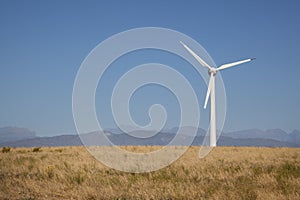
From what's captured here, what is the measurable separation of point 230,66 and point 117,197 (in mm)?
44999

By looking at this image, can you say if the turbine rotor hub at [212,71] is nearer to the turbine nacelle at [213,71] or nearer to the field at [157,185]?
the turbine nacelle at [213,71]

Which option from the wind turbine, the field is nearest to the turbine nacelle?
the wind turbine

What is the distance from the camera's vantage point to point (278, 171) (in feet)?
68.5

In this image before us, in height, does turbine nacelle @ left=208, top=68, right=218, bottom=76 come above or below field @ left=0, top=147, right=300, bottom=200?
above

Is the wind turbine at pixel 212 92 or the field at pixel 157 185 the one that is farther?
the wind turbine at pixel 212 92

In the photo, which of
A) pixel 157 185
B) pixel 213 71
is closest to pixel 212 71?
pixel 213 71

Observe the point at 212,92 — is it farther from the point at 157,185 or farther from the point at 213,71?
the point at 157,185

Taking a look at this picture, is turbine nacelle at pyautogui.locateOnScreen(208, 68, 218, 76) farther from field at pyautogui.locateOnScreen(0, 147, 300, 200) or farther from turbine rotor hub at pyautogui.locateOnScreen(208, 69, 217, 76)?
field at pyautogui.locateOnScreen(0, 147, 300, 200)

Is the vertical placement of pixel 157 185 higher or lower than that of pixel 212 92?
lower

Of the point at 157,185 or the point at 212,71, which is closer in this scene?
the point at 157,185

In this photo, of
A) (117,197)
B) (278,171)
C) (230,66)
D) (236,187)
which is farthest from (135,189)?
(230,66)

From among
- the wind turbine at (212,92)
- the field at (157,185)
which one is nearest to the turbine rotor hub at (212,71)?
the wind turbine at (212,92)

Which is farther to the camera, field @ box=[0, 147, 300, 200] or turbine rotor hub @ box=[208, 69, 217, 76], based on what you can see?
turbine rotor hub @ box=[208, 69, 217, 76]

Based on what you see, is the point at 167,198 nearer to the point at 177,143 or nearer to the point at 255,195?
the point at 255,195
